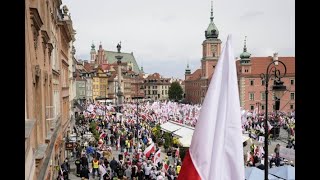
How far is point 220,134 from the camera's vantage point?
3939 mm

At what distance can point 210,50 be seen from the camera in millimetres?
109875

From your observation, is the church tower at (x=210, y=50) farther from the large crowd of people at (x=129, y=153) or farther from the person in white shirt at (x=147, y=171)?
the person in white shirt at (x=147, y=171)

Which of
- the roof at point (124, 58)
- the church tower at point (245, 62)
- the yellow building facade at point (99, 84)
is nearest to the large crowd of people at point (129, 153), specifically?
the church tower at point (245, 62)

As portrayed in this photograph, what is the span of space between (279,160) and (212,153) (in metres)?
19.4

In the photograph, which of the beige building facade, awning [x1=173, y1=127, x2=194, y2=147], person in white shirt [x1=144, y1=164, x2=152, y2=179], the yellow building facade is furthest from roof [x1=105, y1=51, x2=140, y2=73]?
person in white shirt [x1=144, y1=164, x2=152, y2=179]

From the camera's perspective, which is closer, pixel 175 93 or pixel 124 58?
pixel 175 93

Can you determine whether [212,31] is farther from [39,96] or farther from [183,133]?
[39,96]

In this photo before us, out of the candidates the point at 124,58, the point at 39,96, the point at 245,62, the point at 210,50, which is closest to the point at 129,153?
the point at 39,96

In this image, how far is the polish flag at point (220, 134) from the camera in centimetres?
394

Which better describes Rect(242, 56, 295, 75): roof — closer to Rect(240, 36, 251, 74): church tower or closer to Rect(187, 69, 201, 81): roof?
Rect(240, 36, 251, 74): church tower

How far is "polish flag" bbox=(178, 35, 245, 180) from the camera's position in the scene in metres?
3.94

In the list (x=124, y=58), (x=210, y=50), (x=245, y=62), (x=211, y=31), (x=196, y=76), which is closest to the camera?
(x=245, y=62)
